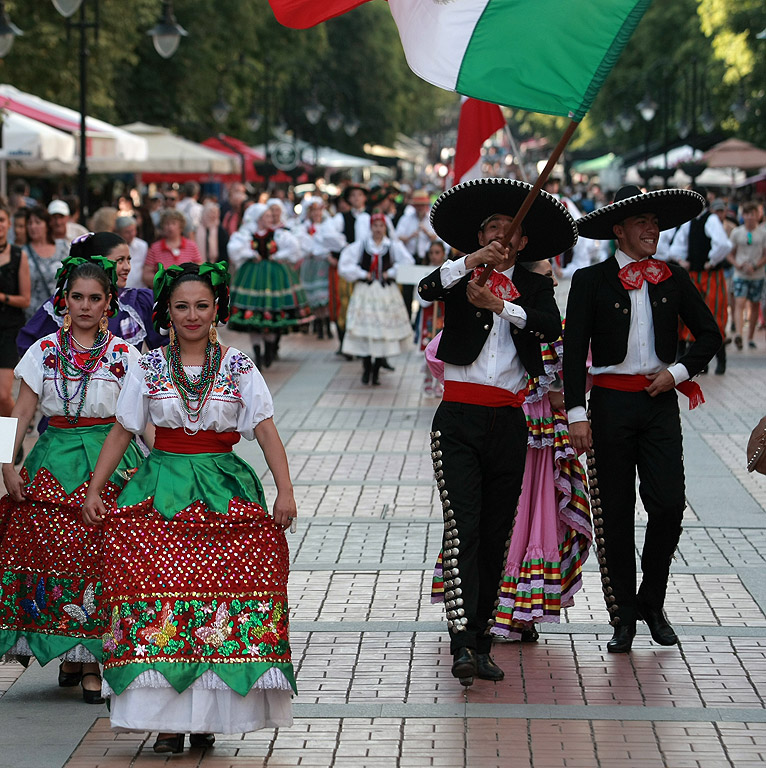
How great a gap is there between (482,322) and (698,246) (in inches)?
469

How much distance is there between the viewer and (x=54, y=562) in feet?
20.1

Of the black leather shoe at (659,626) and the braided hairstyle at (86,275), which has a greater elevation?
the braided hairstyle at (86,275)

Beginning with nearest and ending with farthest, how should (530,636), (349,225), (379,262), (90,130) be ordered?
(530,636), (379,262), (349,225), (90,130)

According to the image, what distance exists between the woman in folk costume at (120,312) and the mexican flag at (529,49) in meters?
1.92

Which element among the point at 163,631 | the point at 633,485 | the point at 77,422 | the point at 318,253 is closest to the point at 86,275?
the point at 77,422

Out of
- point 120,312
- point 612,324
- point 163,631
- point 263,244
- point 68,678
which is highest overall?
point 612,324

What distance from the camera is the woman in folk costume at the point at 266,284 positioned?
59.3 feet

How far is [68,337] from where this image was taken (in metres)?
6.36

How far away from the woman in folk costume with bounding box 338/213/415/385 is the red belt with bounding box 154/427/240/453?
11.0 metres

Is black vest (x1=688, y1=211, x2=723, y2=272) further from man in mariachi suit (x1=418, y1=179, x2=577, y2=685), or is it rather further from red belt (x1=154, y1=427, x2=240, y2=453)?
red belt (x1=154, y1=427, x2=240, y2=453)

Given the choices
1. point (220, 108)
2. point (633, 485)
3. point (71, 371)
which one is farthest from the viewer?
point (220, 108)

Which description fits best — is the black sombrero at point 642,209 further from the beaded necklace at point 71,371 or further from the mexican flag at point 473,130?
the beaded necklace at point 71,371

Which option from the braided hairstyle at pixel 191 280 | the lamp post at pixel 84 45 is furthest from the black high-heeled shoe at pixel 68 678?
the lamp post at pixel 84 45

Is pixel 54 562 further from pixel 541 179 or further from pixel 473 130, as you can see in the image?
pixel 473 130
